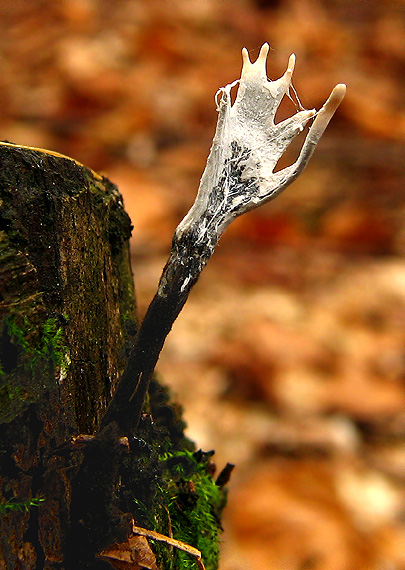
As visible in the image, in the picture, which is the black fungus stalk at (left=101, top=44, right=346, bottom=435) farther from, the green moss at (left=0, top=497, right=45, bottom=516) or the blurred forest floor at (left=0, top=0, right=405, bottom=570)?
the blurred forest floor at (left=0, top=0, right=405, bottom=570)

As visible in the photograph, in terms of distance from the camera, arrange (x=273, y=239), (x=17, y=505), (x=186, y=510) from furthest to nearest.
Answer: (x=273, y=239)
(x=186, y=510)
(x=17, y=505)

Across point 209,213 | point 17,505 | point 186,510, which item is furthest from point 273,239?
point 17,505

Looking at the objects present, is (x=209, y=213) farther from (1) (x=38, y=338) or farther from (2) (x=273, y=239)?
(2) (x=273, y=239)

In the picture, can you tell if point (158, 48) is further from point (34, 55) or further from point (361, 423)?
point (361, 423)

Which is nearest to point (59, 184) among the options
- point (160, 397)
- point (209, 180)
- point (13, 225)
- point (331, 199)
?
point (13, 225)

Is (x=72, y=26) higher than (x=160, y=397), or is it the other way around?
(x=72, y=26)

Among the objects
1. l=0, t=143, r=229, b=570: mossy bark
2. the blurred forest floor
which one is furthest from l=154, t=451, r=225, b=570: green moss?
the blurred forest floor
